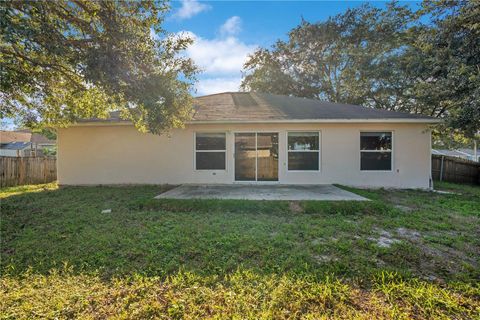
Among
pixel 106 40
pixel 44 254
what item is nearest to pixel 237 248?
pixel 44 254

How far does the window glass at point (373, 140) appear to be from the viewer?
859 cm

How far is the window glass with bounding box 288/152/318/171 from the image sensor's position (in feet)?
28.5

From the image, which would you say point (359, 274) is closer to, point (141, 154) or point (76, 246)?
point (76, 246)

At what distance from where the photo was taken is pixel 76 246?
12.0ft

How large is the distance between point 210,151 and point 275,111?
3011 millimetres

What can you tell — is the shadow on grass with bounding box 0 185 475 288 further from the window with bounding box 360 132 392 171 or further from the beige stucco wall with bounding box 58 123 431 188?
the window with bounding box 360 132 392 171

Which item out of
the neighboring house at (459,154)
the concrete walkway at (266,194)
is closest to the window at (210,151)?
the concrete walkway at (266,194)

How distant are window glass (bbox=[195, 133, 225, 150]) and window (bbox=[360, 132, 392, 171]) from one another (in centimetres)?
527

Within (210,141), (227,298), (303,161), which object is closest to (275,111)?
(303,161)

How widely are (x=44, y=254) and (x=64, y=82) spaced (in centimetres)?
522

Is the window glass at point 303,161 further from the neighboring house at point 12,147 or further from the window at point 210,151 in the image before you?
the neighboring house at point 12,147

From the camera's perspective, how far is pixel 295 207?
569 cm

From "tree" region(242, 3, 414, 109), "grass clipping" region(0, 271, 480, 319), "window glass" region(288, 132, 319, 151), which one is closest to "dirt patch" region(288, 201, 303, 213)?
"grass clipping" region(0, 271, 480, 319)

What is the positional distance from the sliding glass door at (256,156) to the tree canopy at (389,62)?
5530mm
